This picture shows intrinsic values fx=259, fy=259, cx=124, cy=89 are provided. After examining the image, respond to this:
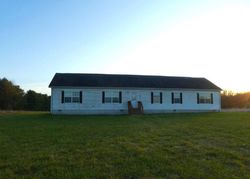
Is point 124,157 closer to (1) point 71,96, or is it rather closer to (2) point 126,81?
(1) point 71,96

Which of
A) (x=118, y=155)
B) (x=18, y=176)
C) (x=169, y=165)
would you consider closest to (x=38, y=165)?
(x=18, y=176)

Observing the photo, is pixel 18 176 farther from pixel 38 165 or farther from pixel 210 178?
pixel 210 178

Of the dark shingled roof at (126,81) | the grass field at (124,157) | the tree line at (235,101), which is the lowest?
the grass field at (124,157)

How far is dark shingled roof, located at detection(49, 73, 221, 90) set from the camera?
2270cm

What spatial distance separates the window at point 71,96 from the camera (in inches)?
861

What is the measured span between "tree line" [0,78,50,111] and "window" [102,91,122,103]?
27972 mm

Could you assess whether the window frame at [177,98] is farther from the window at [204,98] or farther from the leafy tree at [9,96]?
the leafy tree at [9,96]

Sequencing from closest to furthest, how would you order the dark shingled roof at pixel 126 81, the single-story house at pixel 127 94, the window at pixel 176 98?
the single-story house at pixel 127 94 → the dark shingled roof at pixel 126 81 → the window at pixel 176 98

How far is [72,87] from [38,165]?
17.0 m

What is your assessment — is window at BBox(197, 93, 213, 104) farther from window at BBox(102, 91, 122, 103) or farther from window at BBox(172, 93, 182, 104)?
window at BBox(102, 91, 122, 103)

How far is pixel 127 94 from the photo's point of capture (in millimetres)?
23281

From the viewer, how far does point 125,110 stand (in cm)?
2322

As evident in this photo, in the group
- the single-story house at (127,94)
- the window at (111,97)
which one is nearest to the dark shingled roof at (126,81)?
the single-story house at (127,94)

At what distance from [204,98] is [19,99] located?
3456 cm
